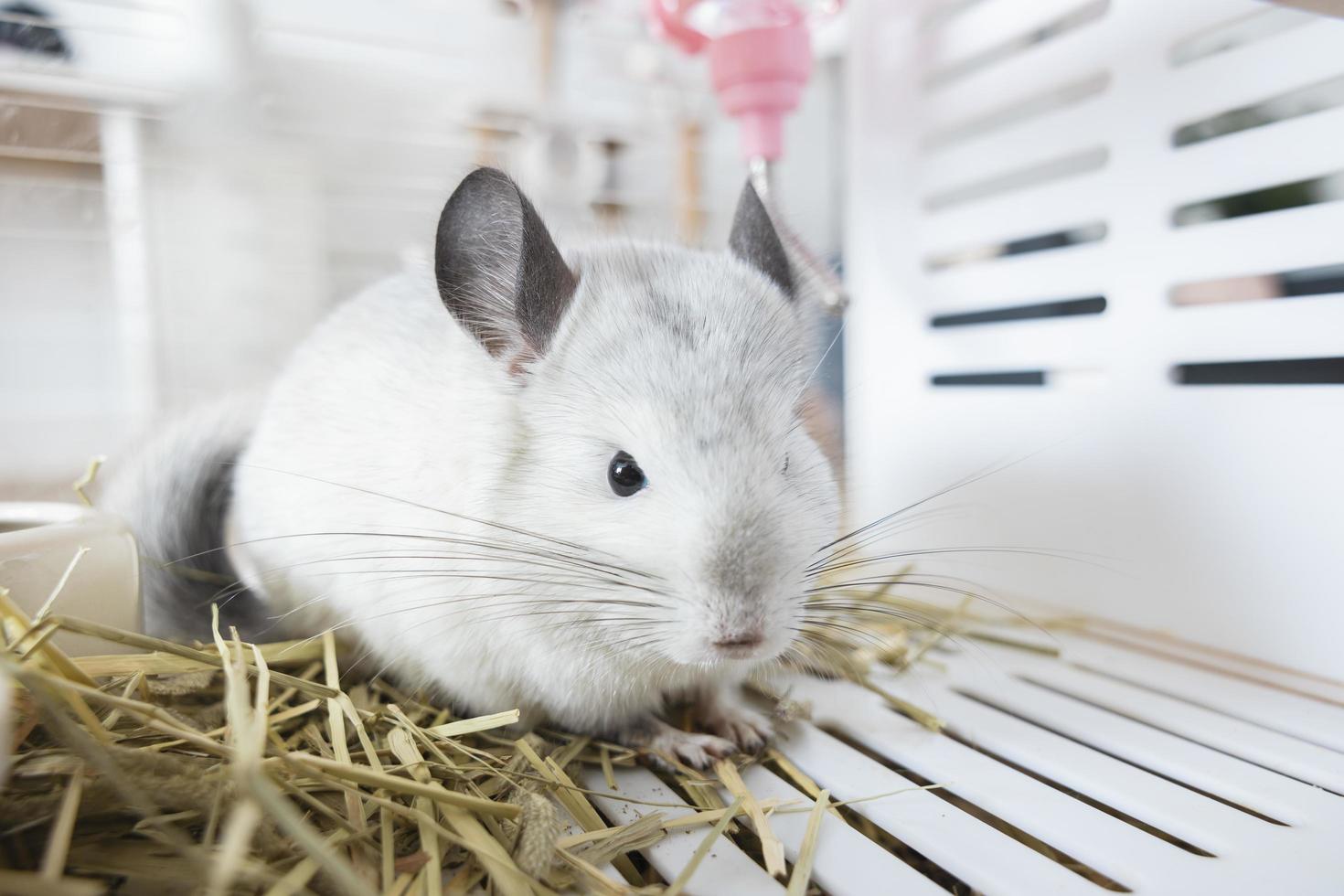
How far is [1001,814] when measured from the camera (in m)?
1.02

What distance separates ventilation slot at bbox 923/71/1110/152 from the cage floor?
108 cm

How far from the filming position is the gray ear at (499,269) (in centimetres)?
111

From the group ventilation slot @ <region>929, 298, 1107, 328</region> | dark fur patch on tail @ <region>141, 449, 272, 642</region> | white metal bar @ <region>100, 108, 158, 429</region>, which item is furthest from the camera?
white metal bar @ <region>100, 108, 158, 429</region>

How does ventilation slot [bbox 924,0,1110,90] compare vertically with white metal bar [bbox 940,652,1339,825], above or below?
above

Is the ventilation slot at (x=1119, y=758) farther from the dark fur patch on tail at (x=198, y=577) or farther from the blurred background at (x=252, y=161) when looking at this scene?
the dark fur patch on tail at (x=198, y=577)

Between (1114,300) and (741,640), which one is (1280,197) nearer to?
(1114,300)

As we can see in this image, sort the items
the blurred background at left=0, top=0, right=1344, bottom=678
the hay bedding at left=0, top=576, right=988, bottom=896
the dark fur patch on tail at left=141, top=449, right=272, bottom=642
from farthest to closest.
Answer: the dark fur patch on tail at left=141, top=449, right=272, bottom=642 → the blurred background at left=0, top=0, right=1344, bottom=678 → the hay bedding at left=0, top=576, right=988, bottom=896

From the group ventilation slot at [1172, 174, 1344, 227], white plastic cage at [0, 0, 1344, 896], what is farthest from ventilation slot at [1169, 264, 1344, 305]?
ventilation slot at [1172, 174, 1344, 227]

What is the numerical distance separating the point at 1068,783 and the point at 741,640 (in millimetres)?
516

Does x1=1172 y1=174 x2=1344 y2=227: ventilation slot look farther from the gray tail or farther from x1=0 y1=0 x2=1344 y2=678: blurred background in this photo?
the gray tail

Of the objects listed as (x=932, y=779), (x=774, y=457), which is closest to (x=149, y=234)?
(x=774, y=457)

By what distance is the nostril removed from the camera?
959 millimetres

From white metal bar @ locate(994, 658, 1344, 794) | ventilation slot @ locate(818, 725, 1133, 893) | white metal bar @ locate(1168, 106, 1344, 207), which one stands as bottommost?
ventilation slot @ locate(818, 725, 1133, 893)

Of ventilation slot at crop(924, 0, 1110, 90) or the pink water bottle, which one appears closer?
ventilation slot at crop(924, 0, 1110, 90)
